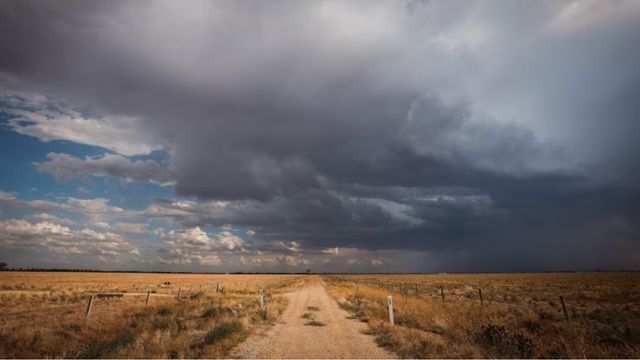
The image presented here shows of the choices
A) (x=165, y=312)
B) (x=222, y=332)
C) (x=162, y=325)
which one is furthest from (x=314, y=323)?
(x=165, y=312)

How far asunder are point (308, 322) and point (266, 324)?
2.20 meters

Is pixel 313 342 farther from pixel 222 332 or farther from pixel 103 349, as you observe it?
pixel 103 349

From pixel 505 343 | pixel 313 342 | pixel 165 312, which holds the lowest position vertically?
pixel 313 342

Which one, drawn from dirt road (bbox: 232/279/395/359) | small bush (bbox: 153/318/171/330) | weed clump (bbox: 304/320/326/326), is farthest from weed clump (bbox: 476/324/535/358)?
small bush (bbox: 153/318/171/330)

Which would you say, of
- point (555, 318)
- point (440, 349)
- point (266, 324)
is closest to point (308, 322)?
point (266, 324)

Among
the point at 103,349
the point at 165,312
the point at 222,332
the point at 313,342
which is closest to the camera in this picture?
the point at 103,349

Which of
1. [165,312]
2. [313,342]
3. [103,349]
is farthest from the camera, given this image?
[165,312]

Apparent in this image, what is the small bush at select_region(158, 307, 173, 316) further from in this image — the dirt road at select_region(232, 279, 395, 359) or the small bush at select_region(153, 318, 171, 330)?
the dirt road at select_region(232, 279, 395, 359)

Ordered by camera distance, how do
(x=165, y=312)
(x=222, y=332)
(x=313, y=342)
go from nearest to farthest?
(x=313, y=342) → (x=222, y=332) → (x=165, y=312)

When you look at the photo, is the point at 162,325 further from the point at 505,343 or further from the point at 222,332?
the point at 505,343

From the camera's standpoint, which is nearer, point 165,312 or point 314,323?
point 314,323

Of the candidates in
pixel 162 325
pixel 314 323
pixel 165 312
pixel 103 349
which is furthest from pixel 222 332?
pixel 165 312

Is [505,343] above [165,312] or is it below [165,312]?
below

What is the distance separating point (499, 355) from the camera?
12531 mm
